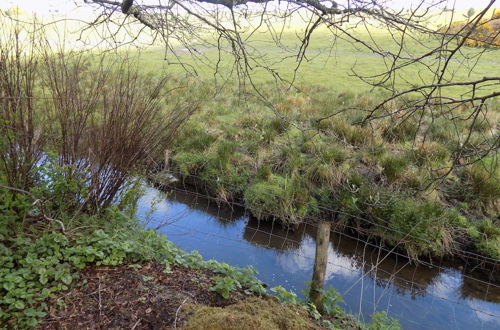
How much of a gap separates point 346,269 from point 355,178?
1.58m

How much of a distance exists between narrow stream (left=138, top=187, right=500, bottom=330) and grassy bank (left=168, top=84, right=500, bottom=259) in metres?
0.27

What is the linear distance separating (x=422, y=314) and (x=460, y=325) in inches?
15.1

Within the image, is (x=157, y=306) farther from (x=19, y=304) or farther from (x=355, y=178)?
(x=355, y=178)

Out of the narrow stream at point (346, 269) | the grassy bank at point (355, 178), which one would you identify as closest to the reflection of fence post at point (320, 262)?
the narrow stream at point (346, 269)

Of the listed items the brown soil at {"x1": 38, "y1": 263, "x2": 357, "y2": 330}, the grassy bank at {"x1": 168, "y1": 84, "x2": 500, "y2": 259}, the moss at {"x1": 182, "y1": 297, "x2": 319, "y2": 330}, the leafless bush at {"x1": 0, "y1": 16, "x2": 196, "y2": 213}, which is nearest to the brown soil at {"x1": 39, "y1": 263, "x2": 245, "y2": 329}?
the brown soil at {"x1": 38, "y1": 263, "x2": 357, "y2": 330}

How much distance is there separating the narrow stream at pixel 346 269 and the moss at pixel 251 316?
3.41ft

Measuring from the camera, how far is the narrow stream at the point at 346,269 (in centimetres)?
414

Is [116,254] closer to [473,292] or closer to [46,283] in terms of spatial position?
[46,283]

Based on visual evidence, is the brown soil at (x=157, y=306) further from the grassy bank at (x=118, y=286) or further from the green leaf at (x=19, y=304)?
the green leaf at (x=19, y=304)

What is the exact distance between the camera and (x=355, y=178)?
230 inches

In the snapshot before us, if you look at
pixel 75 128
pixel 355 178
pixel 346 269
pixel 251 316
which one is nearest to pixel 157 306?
pixel 251 316

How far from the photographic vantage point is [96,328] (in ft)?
8.02

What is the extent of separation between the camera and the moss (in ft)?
7.58

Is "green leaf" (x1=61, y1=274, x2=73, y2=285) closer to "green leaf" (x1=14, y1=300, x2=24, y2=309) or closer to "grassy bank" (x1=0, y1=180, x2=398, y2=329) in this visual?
"grassy bank" (x1=0, y1=180, x2=398, y2=329)
